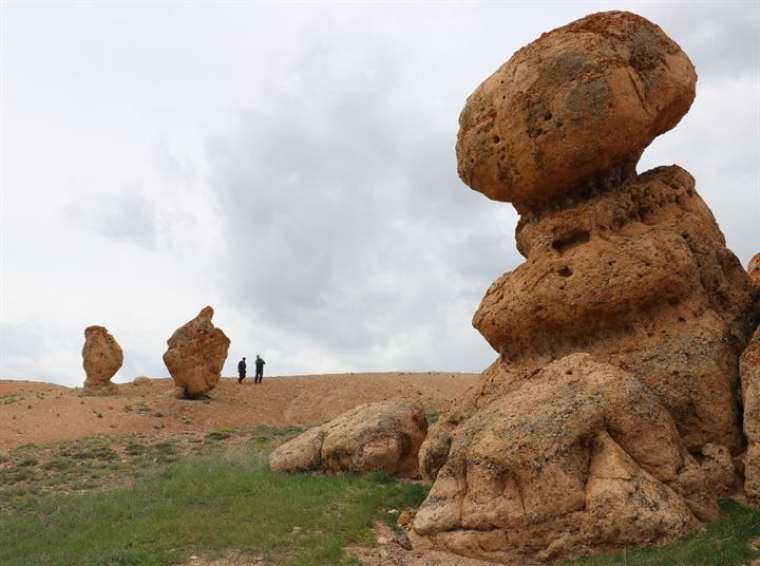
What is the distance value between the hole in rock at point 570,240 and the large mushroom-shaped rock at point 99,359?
29246mm

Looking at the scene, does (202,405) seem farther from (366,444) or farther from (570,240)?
(570,240)

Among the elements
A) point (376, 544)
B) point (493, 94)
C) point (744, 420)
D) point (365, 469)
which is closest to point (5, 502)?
point (365, 469)

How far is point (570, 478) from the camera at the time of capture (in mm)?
Answer: 9930

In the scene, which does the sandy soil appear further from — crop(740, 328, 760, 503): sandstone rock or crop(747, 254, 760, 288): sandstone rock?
crop(740, 328, 760, 503): sandstone rock

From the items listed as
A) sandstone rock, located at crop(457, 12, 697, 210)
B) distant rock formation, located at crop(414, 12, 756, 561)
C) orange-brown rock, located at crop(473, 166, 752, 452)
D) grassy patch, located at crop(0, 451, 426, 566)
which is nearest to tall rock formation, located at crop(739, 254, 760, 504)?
distant rock formation, located at crop(414, 12, 756, 561)

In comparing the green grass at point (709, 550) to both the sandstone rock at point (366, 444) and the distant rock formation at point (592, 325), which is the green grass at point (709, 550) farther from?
the sandstone rock at point (366, 444)

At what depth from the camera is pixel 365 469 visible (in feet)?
51.2

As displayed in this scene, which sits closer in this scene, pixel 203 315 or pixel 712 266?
pixel 712 266

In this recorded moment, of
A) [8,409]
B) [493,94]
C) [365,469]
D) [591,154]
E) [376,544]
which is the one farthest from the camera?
[8,409]

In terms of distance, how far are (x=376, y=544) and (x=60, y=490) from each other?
415 inches

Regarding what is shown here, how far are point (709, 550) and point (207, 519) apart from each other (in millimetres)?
7701

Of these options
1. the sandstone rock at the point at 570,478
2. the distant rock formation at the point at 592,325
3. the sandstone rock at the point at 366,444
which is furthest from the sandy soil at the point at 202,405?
the sandstone rock at the point at 570,478

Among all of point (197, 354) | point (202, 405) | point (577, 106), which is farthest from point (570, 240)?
point (197, 354)

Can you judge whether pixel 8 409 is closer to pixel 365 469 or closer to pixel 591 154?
pixel 365 469
